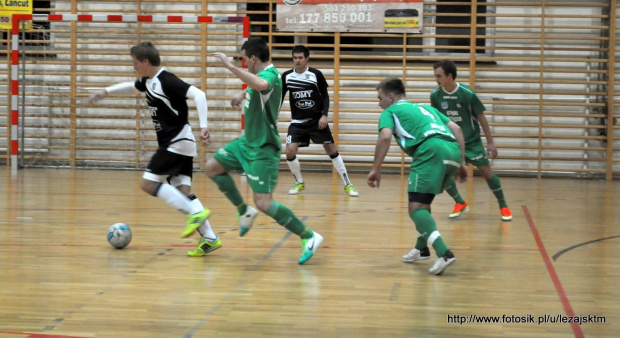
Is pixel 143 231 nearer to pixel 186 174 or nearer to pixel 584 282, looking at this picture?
pixel 186 174

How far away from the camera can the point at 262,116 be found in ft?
17.7

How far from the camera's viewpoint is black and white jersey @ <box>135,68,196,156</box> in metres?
5.58

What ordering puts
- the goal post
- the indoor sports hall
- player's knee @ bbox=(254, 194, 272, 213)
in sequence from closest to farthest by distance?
the indoor sports hall → player's knee @ bbox=(254, 194, 272, 213) → the goal post

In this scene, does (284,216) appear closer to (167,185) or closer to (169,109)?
(167,185)

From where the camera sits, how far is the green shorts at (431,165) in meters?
5.11

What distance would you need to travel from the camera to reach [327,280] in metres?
4.88

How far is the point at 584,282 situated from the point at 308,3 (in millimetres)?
8399

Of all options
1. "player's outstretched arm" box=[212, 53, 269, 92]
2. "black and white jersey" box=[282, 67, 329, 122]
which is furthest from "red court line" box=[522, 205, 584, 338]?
"black and white jersey" box=[282, 67, 329, 122]

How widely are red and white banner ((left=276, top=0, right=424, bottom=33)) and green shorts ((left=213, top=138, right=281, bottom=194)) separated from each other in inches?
281

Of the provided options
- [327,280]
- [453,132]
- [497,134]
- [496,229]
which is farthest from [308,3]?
[327,280]

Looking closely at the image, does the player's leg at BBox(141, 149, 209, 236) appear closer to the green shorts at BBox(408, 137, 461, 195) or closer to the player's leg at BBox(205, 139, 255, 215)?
the player's leg at BBox(205, 139, 255, 215)

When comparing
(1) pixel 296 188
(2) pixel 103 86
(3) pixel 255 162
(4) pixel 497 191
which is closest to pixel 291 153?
(1) pixel 296 188

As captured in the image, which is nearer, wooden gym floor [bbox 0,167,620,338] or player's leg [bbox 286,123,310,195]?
wooden gym floor [bbox 0,167,620,338]

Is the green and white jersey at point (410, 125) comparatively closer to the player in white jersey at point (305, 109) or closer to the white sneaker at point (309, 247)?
the white sneaker at point (309, 247)
